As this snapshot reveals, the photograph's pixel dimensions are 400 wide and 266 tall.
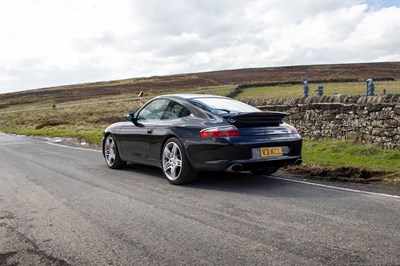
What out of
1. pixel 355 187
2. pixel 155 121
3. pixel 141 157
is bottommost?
pixel 355 187

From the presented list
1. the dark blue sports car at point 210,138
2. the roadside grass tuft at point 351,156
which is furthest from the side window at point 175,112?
the roadside grass tuft at point 351,156

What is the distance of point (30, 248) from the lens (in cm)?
379

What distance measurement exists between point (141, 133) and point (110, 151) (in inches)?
56.0

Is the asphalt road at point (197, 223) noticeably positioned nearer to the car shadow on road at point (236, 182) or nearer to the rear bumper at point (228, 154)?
the car shadow on road at point (236, 182)

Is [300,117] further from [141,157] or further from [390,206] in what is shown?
[390,206]

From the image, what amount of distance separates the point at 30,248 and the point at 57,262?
513 millimetres

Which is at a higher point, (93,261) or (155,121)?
(155,121)

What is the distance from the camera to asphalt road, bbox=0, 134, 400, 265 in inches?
135

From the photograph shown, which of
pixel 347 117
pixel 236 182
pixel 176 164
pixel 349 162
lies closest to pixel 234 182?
pixel 236 182

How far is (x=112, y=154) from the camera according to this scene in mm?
8398

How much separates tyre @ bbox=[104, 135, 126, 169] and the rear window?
2.23m

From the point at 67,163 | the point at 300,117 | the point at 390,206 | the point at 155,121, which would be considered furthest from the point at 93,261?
the point at 300,117

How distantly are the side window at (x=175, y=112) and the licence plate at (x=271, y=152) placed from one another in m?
1.33

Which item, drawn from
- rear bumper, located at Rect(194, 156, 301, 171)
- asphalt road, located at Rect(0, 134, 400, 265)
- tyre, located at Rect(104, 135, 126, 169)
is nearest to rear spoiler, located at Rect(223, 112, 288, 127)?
rear bumper, located at Rect(194, 156, 301, 171)
